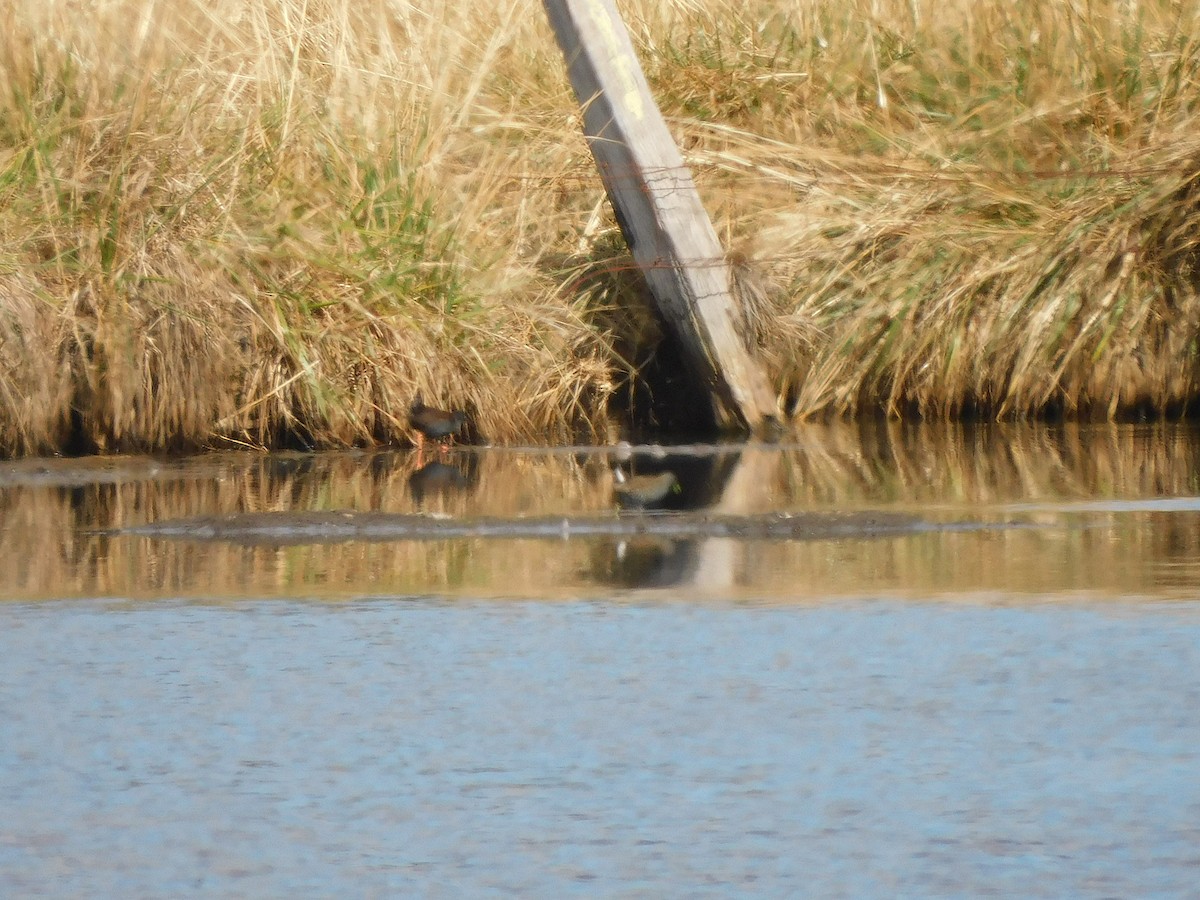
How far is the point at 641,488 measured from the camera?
757cm

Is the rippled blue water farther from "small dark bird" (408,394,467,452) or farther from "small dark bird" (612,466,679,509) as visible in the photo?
"small dark bird" (408,394,467,452)

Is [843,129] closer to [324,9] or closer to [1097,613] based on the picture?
[324,9]

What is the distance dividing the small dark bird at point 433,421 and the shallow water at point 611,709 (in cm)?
188

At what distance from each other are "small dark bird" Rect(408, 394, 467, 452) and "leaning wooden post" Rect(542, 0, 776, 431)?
4.44 ft

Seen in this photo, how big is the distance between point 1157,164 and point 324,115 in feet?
13.3

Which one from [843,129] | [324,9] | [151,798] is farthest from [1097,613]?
[324,9]

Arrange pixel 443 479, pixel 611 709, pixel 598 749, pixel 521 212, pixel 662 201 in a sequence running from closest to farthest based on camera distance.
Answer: pixel 598 749
pixel 611 709
pixel 443 479
pixel 662 201
pixel 521 212

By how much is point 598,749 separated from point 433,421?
5096 millimetres

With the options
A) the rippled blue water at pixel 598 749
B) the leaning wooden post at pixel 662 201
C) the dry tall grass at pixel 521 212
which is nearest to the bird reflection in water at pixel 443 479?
the dry tall grass at pixel 521 212

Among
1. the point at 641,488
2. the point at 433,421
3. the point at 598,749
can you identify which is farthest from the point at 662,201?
the point at 598,749

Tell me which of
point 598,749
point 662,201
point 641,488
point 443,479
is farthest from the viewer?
point 662,201

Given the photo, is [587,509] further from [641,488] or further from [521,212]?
[521,212]

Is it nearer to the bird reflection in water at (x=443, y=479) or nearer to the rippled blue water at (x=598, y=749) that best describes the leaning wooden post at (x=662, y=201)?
the bird reflection in water at (x=443, y=479)

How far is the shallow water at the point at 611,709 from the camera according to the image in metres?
3.30
